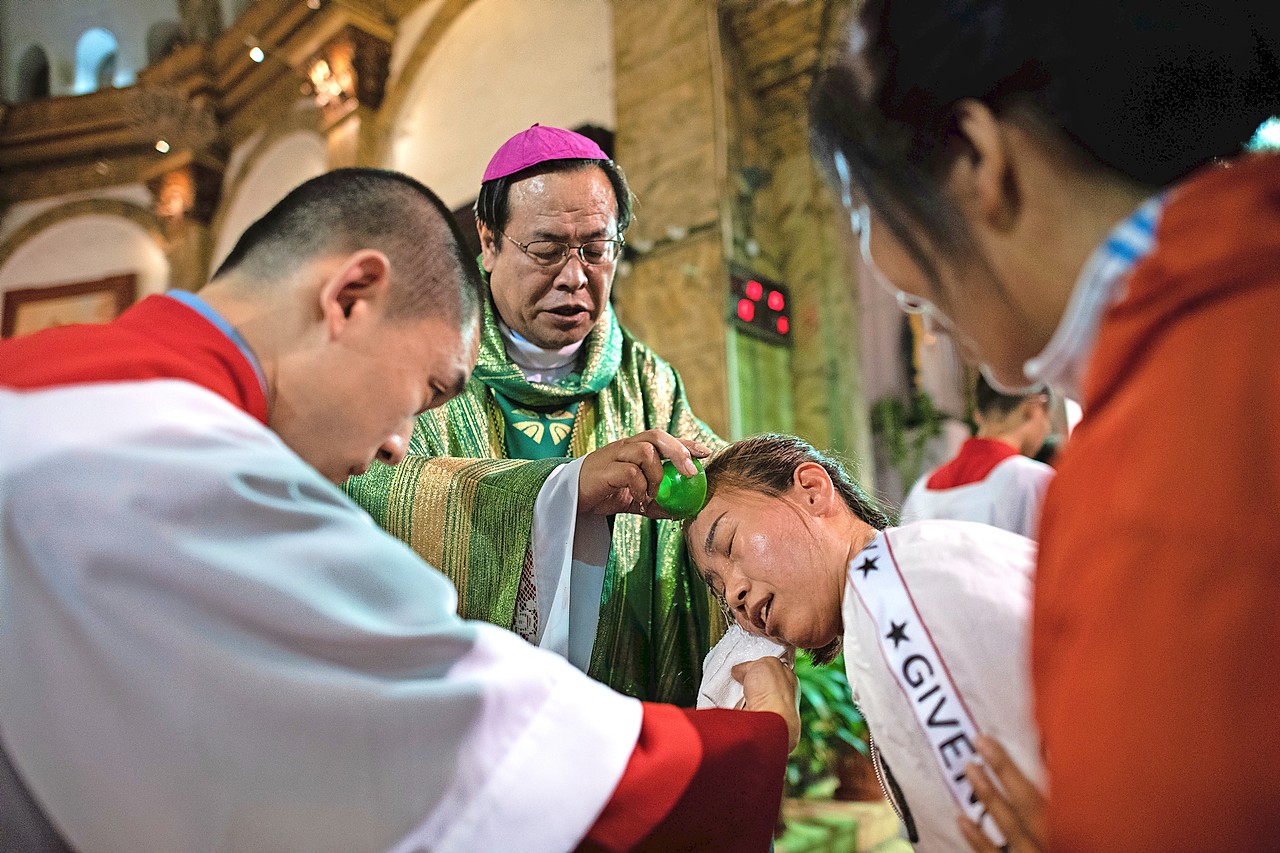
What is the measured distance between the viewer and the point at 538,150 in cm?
250

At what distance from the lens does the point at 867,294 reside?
5.90 m

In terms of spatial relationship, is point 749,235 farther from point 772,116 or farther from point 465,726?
point 465,726

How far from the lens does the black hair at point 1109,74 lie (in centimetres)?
89

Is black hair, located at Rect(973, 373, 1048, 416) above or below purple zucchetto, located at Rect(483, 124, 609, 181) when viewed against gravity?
below

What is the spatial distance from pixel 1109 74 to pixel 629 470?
123 centimetres

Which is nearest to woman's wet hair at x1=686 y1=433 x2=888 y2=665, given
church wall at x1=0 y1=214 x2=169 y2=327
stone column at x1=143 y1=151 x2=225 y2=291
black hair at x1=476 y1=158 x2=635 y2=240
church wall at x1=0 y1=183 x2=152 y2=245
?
black hair at x1=476 y1=158 x2=635 y2=240

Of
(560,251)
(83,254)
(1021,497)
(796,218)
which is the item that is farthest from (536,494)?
(83,254)

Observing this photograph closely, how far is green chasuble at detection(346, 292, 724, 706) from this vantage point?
6.73 ft

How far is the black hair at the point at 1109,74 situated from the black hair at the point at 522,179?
1.60m

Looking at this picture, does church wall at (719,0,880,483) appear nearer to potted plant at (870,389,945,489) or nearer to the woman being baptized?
potted plant at (870,389,945,489)

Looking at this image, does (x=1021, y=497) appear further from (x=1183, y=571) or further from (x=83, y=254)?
(x=83, y=254)

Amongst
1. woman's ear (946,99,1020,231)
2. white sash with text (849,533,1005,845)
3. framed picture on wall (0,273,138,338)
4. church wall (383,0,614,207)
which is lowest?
white sash with text (849,533,1005,845)

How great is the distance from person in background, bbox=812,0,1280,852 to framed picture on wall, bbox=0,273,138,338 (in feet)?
40.0

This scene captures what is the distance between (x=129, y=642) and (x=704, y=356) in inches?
182
